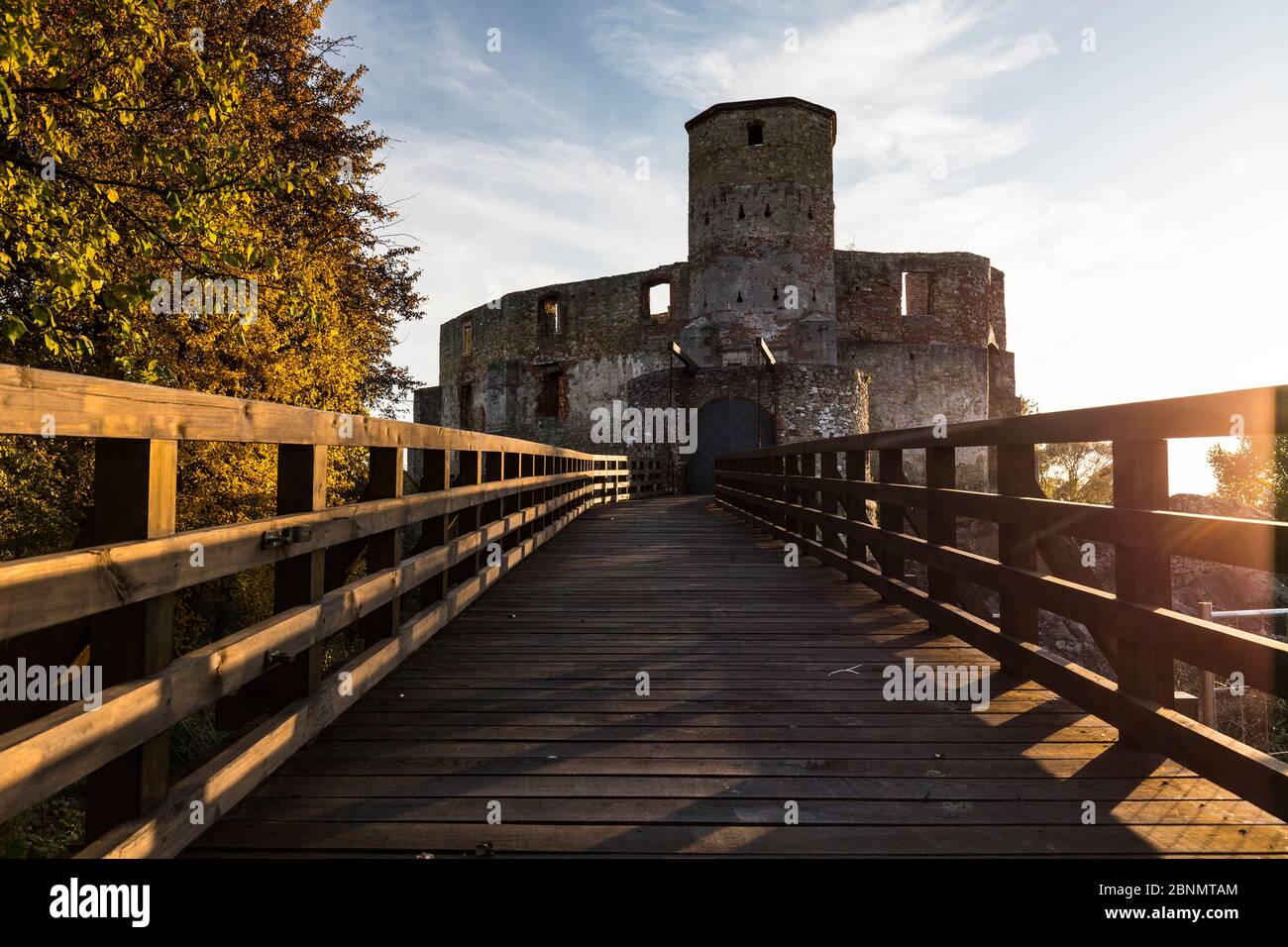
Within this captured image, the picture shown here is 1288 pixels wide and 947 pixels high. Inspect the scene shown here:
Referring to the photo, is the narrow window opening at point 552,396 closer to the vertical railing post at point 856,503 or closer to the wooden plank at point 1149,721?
the vertical railing post at point 856,503

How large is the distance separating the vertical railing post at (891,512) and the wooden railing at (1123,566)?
0.22 metres

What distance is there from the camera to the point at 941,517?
415 cm

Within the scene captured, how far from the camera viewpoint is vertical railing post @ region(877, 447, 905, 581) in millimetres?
4855

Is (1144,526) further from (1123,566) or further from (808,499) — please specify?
(808,499)

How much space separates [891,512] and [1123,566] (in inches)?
99.5

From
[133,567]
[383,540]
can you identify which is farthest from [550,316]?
[133,567]

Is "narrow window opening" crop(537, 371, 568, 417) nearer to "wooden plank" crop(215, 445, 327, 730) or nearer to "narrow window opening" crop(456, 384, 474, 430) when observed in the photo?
"narrow window opening" crop(456, 384, 474, 430)

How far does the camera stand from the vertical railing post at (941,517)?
4.12 metres

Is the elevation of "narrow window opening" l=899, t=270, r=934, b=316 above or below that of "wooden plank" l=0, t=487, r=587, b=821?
above

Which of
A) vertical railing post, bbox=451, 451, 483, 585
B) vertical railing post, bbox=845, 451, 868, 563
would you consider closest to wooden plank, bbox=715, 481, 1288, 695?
vertical railing post, bbox=845, 451, 868, 563

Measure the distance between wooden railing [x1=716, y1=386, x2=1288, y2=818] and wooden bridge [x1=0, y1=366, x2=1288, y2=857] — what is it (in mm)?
11
